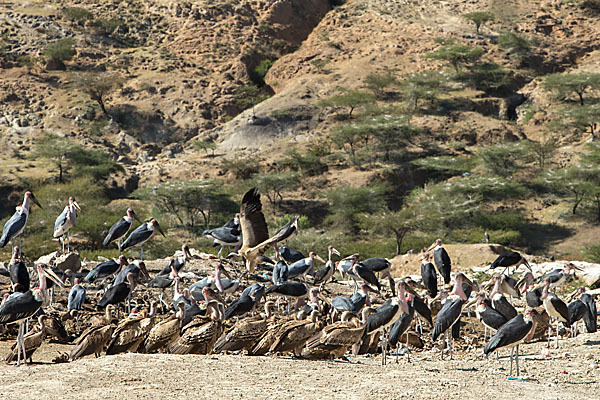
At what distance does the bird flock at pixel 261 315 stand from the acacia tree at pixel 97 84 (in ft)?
150

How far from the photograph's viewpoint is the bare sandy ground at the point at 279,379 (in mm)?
7852

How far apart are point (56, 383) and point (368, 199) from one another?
1367 inches

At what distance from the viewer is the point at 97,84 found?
60281 millimetres

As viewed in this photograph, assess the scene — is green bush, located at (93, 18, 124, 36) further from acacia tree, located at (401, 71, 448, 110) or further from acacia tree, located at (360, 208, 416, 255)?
acacia tree, located at (360, 208, 416, 255)

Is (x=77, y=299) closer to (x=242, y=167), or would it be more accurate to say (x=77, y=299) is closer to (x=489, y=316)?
(x=489, y=316)

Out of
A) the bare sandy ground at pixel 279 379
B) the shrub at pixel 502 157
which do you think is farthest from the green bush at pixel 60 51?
the bare sandy ground at pixel 279 379

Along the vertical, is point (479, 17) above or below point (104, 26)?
below

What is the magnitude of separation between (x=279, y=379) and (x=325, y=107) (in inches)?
1955

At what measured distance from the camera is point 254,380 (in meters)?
8.45

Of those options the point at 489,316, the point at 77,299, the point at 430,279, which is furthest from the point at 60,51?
the point at 489,316

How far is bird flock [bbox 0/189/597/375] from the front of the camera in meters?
10.1

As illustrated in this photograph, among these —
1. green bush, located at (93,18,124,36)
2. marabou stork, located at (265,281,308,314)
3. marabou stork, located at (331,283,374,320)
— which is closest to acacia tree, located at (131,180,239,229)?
marabou stork, located at (265,281,308,314)

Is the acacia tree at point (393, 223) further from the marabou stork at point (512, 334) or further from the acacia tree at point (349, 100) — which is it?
the marabou stork at point (512, 334)

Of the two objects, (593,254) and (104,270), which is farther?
(593,254)
